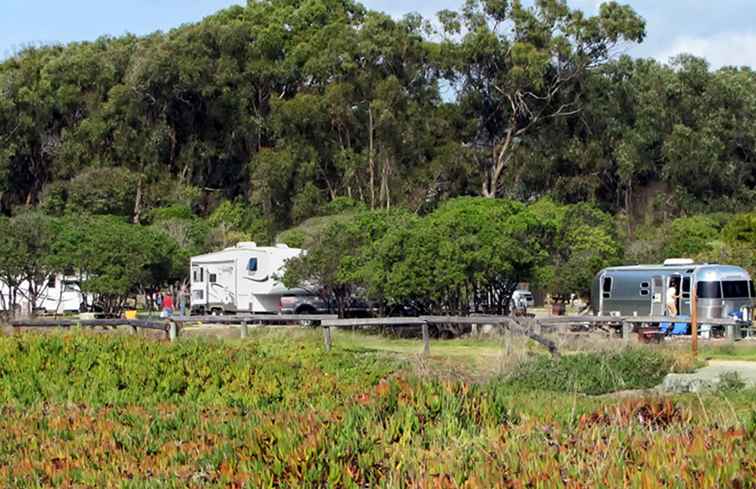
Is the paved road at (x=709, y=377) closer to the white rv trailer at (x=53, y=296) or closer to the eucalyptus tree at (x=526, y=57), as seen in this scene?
the white rv trailer at (x=53, y=296)

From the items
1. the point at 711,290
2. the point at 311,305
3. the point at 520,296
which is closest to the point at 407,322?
the point at 711,290

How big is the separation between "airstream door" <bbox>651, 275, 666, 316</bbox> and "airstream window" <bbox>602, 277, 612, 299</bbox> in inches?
76.8

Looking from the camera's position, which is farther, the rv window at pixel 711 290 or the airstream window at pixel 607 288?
the airstream window at pixel 607 288

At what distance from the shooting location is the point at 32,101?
212ft

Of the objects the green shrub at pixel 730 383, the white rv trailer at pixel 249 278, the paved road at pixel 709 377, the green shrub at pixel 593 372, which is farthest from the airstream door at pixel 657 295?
the green shrub at pixel 730 383

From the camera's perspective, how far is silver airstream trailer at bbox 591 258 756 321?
3180 cm

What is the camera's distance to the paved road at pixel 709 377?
15891mm

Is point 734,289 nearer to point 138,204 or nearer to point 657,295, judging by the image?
point 657,295

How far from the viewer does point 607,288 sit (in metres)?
35.1

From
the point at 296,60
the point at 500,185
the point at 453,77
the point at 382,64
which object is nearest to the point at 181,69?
the point at 296,60

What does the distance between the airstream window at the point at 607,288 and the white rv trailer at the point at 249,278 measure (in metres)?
11.4

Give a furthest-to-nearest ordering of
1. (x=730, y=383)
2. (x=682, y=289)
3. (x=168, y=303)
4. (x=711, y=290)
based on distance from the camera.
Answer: (x=168, y=303), (x=682, y=289), (x=711, y=290), (x=730, y=383)

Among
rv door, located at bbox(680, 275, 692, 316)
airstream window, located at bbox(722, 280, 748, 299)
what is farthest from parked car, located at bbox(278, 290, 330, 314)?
airstream window, located at bbox(722, 280, 748, 299)

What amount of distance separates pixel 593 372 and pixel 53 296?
3585cm
